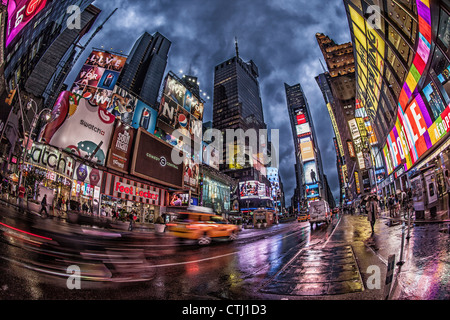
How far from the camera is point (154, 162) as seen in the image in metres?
32.5

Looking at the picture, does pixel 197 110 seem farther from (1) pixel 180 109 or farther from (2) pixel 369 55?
(2) pixel 369 55

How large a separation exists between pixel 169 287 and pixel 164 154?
32421 mm

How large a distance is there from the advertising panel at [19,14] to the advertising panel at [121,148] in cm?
1408

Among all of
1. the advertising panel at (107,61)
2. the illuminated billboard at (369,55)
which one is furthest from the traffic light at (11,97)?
the illuminated billboard at (369,55)

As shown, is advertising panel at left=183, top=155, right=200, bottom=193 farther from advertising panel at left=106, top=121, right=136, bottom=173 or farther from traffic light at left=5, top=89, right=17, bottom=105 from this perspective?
traffic light at left=5, top=89, right=17, bottom=105

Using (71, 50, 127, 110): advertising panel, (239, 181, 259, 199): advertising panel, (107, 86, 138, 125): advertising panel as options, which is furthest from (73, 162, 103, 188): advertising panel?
(239, 181, 259, 199): advertising panel

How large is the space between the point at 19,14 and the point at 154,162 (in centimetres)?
2186

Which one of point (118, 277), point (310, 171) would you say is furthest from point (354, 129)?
point (118, 277)

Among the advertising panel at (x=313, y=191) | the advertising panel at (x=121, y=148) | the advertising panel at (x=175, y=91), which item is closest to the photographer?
the advertising panel at (x=121, y=148)

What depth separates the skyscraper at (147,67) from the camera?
114 metres

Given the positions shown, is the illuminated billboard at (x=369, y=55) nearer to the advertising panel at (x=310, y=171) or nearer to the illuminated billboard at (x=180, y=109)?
the illuminated billboard at (x=180, y=109)

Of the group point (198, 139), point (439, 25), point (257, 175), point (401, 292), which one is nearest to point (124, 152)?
point (198, 139)

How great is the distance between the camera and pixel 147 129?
33219 millimetres
